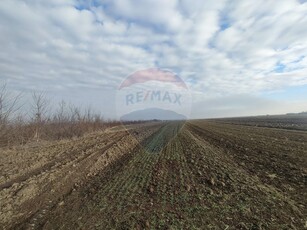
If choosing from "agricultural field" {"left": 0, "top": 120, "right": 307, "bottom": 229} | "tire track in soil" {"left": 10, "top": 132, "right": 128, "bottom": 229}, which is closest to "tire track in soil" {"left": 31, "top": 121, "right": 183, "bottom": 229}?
"agricultural field" {"left": 0, "top": 120, "right": 307, "bottom": 229}

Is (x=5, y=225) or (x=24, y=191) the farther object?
(x=24, y=191)

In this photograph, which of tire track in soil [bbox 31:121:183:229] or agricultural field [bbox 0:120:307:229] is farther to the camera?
tire track in soil [bbox 31:121:183:229]

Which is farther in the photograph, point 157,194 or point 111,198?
point 157,194

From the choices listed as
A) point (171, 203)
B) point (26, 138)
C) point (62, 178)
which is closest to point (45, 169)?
point (62, 178)

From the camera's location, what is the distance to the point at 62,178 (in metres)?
9.13

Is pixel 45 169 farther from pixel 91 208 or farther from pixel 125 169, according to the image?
pixel 91 208

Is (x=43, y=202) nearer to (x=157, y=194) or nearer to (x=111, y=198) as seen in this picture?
(x=111, y=198)

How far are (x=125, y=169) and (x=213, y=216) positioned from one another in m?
5.75

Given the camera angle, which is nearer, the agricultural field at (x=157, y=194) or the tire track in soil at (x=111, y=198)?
the agricultural field at (x=157, y=194)

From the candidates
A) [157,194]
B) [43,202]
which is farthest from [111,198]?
[43,202]

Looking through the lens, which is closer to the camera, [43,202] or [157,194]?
[43,202]

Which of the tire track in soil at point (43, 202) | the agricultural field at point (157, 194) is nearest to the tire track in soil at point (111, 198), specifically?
the agricultural field at point (157, 194)

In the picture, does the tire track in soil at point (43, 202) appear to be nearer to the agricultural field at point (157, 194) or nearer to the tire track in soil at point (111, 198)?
the agricultural field at point (157, 194)

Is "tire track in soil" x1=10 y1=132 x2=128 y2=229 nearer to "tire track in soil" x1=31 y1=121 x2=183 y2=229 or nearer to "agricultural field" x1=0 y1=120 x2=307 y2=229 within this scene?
"agricultural field" x1=0 y1=120 x2=307 y2=229
